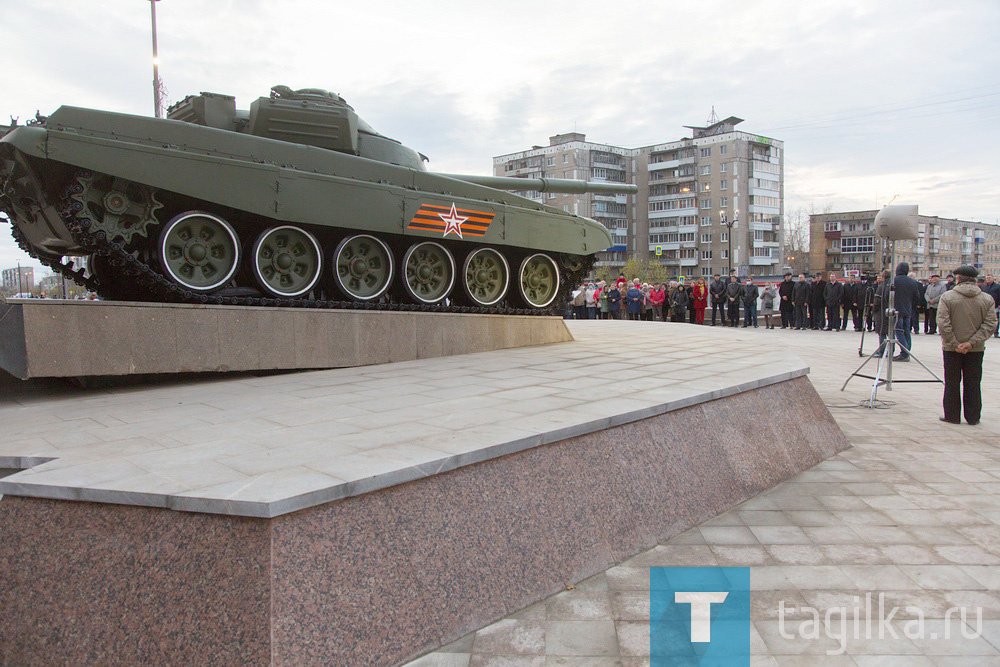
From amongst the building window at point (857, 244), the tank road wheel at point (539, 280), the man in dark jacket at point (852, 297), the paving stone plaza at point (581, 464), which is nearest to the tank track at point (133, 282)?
the tank road wheel at point (539, 280)

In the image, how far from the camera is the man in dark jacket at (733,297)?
74.8 feet

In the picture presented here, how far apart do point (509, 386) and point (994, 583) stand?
3.95 meters

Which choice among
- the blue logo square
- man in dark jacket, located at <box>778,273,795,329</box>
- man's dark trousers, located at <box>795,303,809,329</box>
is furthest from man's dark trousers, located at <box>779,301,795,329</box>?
the blue logo square

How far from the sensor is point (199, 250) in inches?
324

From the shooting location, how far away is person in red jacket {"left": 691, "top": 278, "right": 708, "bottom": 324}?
2236 centimetres

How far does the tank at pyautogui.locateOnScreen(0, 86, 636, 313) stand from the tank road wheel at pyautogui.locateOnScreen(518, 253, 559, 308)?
0.09 metres

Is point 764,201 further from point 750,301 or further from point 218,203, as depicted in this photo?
point 218,203

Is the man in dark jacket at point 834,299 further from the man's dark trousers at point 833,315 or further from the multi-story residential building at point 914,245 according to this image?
the multi-story residential building at point 914,245

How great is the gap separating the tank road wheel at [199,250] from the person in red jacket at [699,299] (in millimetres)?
16600

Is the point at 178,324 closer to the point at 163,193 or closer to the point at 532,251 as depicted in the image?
the point at 163,193

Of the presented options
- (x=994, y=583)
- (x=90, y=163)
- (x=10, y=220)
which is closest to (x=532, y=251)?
(x=90, y=163)

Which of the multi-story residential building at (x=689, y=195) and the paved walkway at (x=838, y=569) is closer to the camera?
the paved walkway at (x=838, y=569)

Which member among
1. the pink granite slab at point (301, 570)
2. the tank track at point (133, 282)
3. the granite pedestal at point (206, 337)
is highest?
the tank track at point (133, 282)

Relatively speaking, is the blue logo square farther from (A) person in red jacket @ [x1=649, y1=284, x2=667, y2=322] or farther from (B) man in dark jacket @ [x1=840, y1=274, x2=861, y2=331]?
(A) person in red jacket @ [x1=649, y1=284, x2=667, y2=322]
